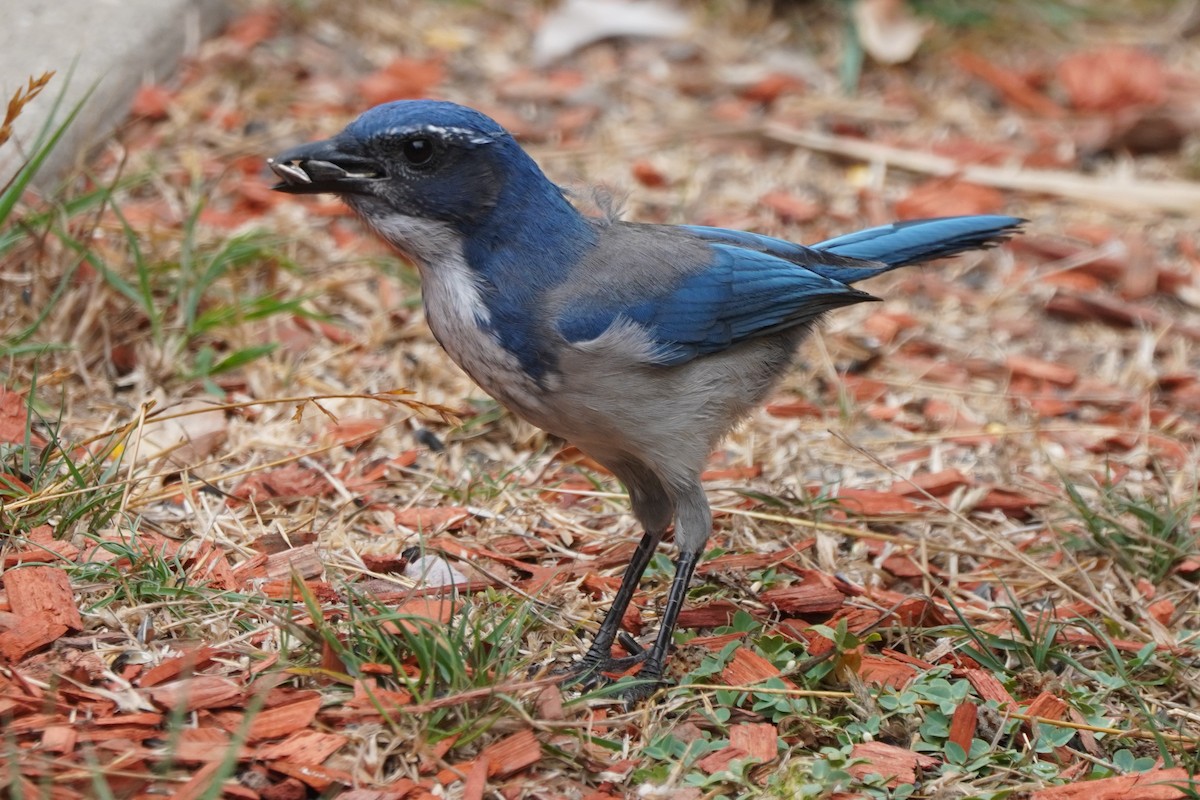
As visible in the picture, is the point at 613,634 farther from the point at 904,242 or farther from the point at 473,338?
the point at 904,242

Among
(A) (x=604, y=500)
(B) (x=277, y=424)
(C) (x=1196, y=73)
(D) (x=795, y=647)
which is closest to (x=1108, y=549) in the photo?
(D) (x=795, y=647)

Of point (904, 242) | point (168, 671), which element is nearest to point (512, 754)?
point (168, 671)

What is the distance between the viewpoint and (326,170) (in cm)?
356

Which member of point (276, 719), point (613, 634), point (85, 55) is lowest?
point (613, 634)

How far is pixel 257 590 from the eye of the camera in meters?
3.66

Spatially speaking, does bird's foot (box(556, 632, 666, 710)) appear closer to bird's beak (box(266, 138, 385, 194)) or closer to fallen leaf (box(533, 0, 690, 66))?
bird's beak (box(266, 138, 385, 194))

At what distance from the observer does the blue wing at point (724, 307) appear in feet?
12.0

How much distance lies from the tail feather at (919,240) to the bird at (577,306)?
1.56 feet

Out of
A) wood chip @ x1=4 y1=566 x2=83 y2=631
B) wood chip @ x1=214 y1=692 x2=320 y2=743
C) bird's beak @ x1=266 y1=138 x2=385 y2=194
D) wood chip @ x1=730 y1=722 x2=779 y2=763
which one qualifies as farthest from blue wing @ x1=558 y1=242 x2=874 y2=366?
wood chip @ x1=4 y1=566 x2=83 y2=631

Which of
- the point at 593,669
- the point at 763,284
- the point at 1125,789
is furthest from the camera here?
the point at 763,284

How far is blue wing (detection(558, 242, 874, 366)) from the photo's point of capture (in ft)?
12.0

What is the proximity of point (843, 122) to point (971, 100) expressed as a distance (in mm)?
908

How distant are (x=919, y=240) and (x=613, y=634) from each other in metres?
1.62

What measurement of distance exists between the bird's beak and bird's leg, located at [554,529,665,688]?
1.27m
